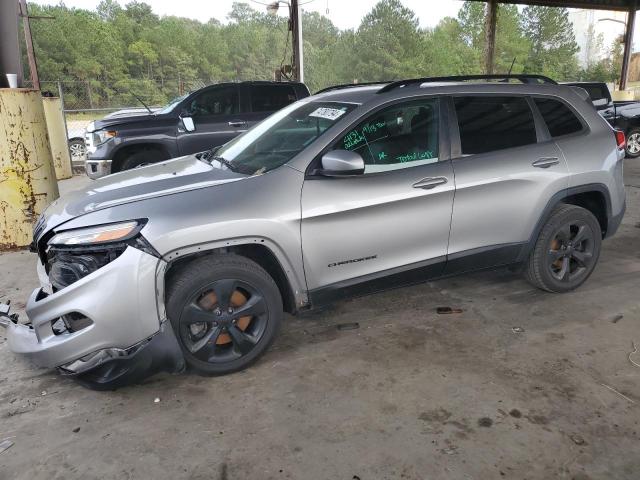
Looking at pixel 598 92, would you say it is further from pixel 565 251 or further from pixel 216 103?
pixel 565 251

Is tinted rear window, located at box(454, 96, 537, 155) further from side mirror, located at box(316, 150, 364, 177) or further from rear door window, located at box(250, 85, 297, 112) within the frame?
rear door window, located at box(250, 85, 297, 112)

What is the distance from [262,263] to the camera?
3.24 m

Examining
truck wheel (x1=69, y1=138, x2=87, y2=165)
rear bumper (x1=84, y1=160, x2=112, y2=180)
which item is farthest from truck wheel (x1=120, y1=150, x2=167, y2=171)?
truck wheel (x1=69, y1=138, x2=87, y2=165)

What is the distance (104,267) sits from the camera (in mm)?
2686

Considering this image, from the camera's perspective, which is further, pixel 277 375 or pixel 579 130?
pixel 579 130

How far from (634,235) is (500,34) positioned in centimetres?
5200

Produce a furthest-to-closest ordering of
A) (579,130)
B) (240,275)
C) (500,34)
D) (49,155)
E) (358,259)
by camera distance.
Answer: (500,34), (49,155), (579,130), (358,259), (240,275)

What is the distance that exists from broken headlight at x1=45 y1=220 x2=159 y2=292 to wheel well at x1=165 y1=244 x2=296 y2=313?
0.25 m

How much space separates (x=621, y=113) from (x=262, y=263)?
11.5m

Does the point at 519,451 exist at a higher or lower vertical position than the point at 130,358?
lower

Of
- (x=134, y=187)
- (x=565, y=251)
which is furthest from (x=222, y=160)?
(x=565, y=251)

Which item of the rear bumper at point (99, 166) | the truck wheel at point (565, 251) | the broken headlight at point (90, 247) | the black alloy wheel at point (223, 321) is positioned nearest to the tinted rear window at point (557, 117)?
the truck wheel at point (565, 251)

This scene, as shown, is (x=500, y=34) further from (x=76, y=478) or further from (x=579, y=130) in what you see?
(x=76, y=478)

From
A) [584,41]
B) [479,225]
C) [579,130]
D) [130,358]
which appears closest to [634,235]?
[579,130]
